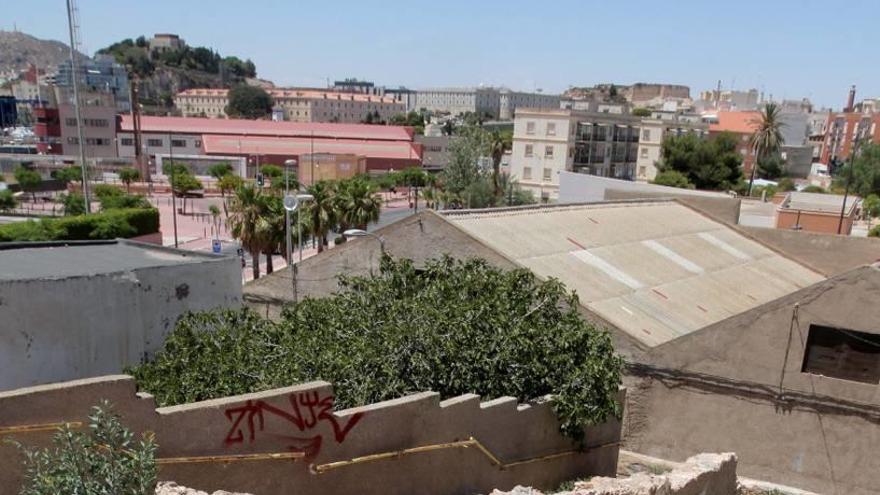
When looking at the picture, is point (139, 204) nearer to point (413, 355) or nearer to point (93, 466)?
point (413, 355)

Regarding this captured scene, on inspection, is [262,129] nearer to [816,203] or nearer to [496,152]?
[496,152]

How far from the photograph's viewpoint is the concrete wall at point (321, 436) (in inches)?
292

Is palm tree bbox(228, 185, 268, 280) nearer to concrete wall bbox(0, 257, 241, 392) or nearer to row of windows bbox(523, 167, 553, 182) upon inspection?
concrete wall bbox(0, 257, 241, 392)

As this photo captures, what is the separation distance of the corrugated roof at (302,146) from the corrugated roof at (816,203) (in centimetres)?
6421

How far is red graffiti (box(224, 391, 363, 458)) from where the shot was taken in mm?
8461

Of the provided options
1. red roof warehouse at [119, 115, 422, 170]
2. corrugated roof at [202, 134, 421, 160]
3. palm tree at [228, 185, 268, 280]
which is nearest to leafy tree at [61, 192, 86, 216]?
palm tree at [228, 185, 268, 280]

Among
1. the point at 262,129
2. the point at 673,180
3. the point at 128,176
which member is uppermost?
the point at 262,129

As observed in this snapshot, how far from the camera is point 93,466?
594cm

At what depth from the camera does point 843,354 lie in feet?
45.0

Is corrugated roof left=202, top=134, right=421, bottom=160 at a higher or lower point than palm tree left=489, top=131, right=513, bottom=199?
lower

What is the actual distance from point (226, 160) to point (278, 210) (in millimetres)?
63245

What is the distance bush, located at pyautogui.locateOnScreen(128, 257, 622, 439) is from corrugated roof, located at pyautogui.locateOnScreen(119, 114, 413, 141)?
92010mm

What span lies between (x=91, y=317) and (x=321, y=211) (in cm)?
2127

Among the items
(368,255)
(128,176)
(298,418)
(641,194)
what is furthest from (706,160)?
(298,418)
